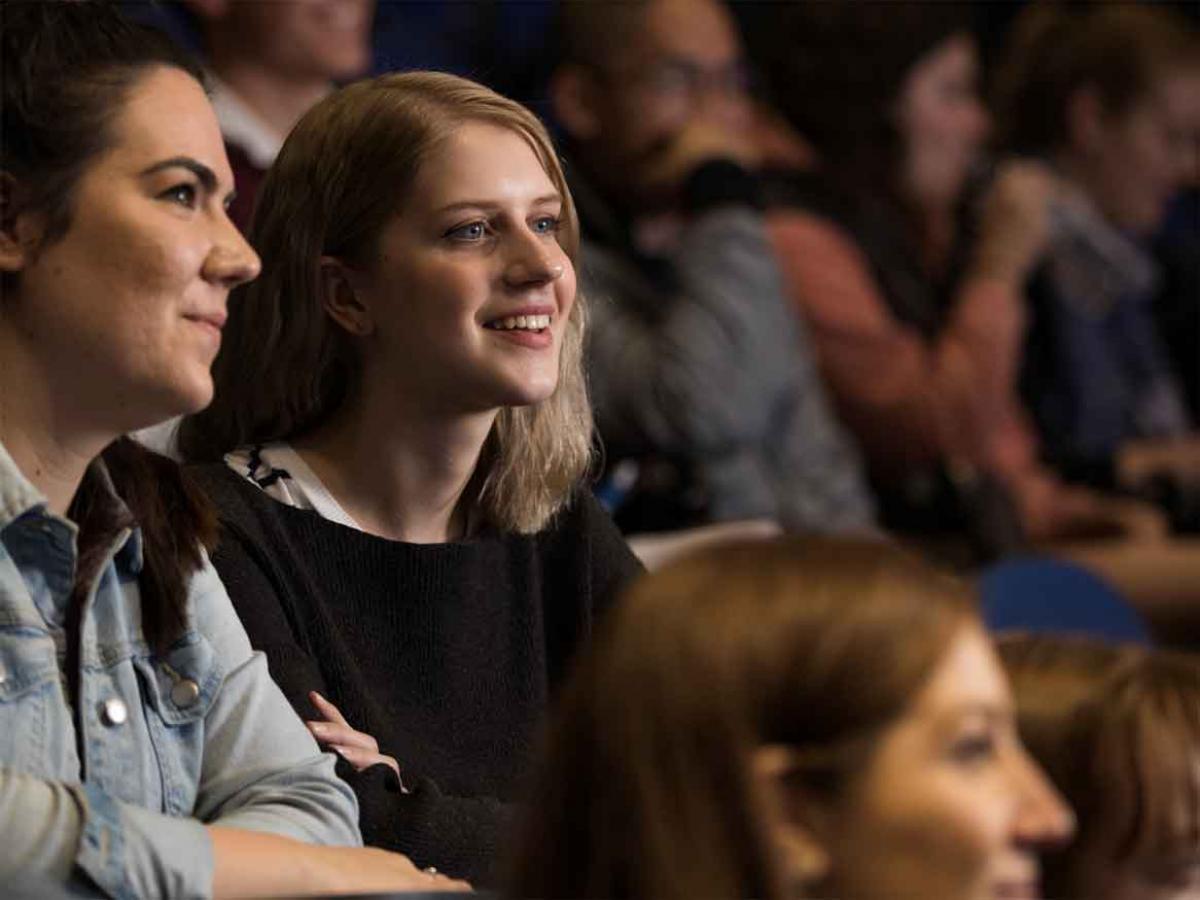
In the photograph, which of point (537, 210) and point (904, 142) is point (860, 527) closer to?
point (904, 142)

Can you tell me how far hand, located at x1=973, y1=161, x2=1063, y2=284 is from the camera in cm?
494

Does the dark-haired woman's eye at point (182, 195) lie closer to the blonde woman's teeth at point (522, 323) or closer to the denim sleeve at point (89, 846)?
the blonde woman's teeth at point (522, 323)

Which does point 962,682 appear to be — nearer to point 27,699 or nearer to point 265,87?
A: point 27,699

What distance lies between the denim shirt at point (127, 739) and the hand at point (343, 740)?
0.06 metres

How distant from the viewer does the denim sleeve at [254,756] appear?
70.3 inches

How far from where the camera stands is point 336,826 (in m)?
1.79

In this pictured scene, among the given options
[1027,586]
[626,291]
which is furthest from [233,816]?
[626,291]

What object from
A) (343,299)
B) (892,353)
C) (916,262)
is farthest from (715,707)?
(916,262)

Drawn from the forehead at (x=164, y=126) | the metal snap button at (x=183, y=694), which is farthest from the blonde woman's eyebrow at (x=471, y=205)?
the metal snap button at (x=183, y=694)

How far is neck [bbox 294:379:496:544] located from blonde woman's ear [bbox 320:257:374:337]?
0.05m

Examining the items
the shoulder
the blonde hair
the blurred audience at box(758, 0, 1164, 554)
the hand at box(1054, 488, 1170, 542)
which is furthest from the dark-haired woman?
the hand at box(1054, 488, 1170, 542)

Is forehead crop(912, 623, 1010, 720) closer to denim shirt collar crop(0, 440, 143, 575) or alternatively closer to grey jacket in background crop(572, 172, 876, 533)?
denim shirt collar crop(0, 440, 143, 575)

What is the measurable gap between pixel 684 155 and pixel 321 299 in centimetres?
203

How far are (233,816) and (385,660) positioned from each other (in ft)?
1.05
